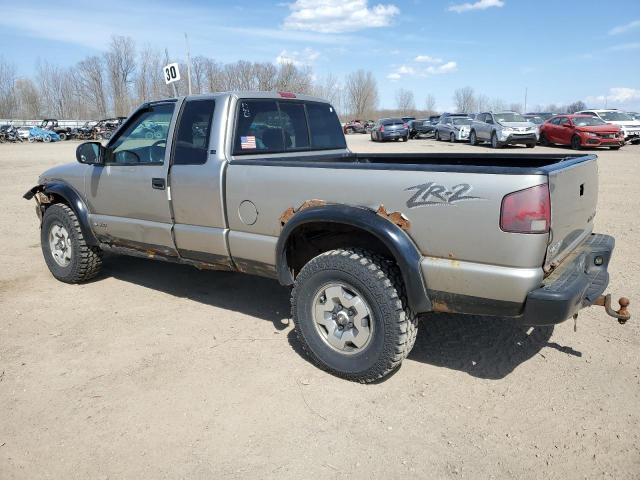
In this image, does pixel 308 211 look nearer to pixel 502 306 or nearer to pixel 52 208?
pixel 502 306

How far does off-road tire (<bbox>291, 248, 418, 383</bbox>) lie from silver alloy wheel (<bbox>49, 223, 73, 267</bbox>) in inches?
122

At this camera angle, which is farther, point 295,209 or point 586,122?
point 586,122

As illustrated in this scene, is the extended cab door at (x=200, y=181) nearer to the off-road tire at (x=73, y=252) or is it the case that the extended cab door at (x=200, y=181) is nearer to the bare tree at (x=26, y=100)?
the off-road tire at (x=73, y=252)

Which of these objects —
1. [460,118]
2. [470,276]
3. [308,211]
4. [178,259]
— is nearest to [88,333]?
[178,259]

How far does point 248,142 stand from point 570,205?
7.97 feet

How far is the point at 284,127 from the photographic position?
4703mm

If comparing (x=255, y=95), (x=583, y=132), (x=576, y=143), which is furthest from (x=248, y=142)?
(x=576, y=143)

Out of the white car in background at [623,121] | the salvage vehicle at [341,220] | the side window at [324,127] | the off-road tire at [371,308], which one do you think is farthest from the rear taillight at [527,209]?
the white car in background at [623,121]

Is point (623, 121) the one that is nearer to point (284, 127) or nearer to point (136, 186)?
point (284, 127)

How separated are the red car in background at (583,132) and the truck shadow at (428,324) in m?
19.7

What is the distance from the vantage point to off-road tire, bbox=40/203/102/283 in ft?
17.5

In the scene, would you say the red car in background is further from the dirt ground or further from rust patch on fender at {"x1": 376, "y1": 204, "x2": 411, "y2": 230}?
rust patch on fender at {"x1": 376, "y1": 204, "x2": 411, "y2": 230}

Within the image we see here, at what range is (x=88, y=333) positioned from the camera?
433 centimetres

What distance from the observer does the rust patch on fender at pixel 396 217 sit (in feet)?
10.2
